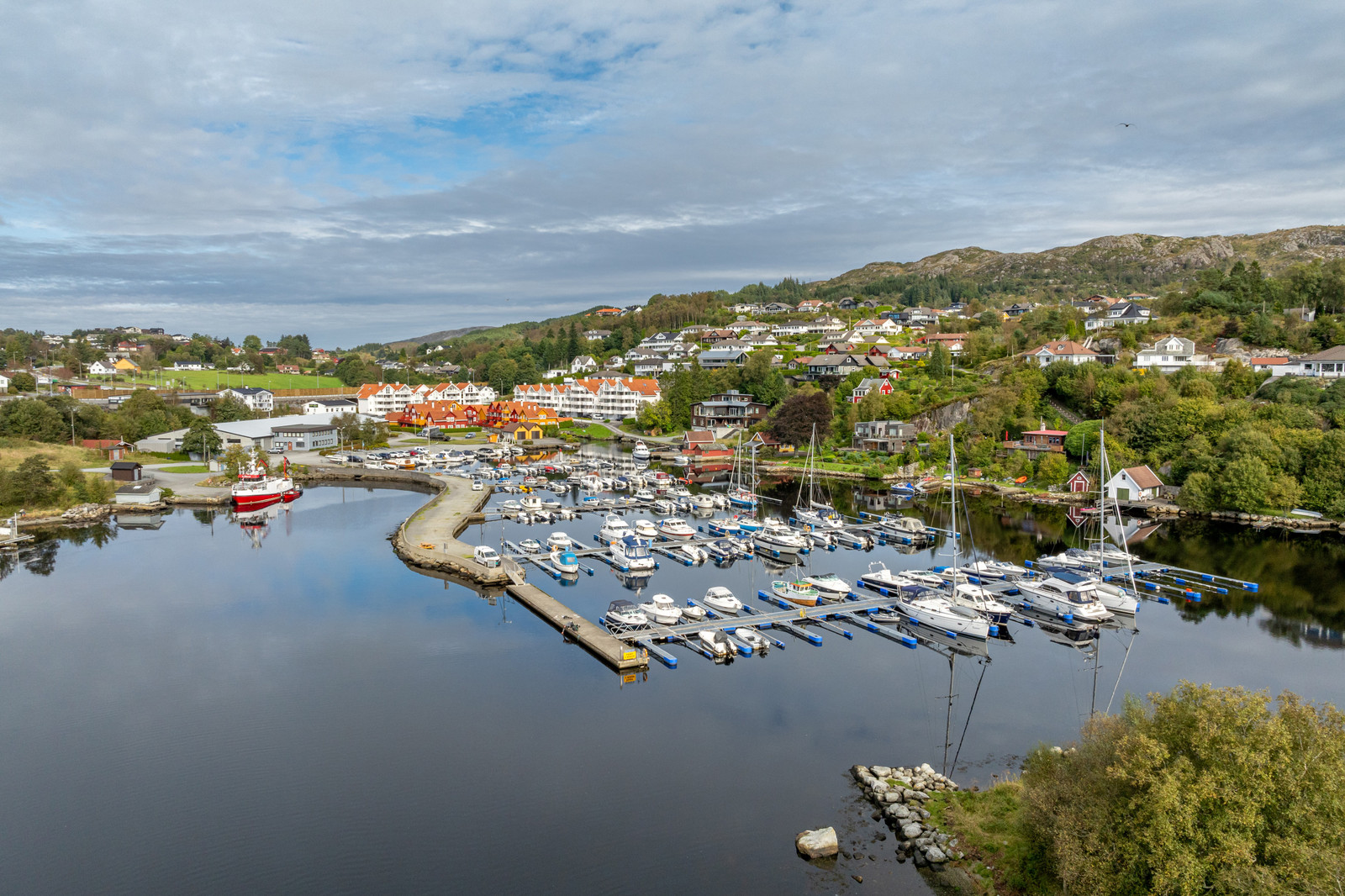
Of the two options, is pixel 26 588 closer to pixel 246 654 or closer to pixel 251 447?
pixel 246 654

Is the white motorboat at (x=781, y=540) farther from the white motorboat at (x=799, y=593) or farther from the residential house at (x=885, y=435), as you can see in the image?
the residential house at (x=885, y=435)

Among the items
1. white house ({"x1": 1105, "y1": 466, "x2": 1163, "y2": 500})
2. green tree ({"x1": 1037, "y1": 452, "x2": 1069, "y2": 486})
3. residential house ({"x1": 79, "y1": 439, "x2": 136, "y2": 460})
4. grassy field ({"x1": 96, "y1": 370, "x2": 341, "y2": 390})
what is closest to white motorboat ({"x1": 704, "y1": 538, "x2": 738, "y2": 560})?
white house ({"x1": 1105, "y1": 466, "x2": 1163, "y2": 500})

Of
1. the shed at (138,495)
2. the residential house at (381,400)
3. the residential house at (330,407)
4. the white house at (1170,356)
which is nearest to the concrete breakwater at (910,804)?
the shed at (138,495)

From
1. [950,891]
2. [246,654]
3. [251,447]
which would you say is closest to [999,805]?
[950,891]

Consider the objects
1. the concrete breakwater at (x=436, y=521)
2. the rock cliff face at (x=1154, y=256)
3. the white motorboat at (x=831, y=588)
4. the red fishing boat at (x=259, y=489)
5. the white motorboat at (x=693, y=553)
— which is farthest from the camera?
the rock cliff face at (x=1154, y=256)

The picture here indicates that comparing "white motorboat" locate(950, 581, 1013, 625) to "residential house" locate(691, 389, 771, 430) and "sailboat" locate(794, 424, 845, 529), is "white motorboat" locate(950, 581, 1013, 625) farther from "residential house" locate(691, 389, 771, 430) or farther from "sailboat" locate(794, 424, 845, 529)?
"residential house" locate(691, 389, 771, 430)
